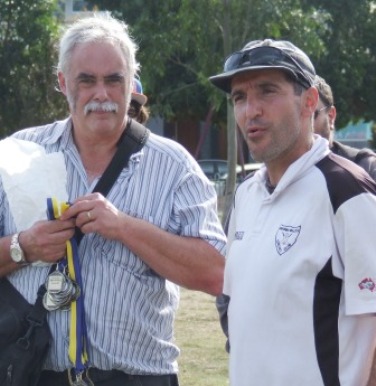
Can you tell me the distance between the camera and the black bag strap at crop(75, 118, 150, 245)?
3.78m

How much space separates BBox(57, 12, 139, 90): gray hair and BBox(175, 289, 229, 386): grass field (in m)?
4.41

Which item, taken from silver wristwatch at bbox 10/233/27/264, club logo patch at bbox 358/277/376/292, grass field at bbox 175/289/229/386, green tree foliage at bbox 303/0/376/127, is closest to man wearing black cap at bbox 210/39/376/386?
club logo patch at bbox 358/277/376/292

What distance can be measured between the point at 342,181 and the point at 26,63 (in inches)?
1093

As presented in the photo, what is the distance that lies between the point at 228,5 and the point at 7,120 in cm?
1374

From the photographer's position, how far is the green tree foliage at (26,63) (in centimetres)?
2761

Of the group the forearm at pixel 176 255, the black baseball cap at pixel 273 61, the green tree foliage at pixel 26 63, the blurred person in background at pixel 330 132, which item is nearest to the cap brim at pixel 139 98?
the blurred person in background at pixel 330 132

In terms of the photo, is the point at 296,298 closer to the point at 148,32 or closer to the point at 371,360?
the point at 371,360

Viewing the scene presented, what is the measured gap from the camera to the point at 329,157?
3143mm

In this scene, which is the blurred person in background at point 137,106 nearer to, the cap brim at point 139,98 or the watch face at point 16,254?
the cap brim at point 139,98

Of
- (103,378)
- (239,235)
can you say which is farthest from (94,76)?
(103,378)

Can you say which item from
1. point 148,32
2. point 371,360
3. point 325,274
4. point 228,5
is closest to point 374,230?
point 325,274

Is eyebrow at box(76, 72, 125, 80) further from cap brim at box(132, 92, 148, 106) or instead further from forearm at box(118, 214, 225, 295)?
cap brim at box(132, 92, 148, 106)

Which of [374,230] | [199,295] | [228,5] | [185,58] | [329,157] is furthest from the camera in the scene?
[185,58]

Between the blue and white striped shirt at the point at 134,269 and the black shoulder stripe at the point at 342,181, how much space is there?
0.79 meters
